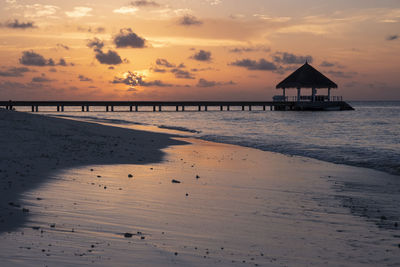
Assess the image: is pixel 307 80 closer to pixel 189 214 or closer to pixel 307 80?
pixel 307 80

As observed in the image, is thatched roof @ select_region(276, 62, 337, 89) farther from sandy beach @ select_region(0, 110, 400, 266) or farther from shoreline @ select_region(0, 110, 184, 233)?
sandy beach @ select_region(0, 110, 400, 266)

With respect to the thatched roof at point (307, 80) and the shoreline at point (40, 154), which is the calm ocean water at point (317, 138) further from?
the thatched roof at point (307, 80)

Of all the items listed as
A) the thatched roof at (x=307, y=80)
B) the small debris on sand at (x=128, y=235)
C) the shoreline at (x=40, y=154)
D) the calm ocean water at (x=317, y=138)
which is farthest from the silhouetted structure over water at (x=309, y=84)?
the small debris on sand at (x=128, y=235)

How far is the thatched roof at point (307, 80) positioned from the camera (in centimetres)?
7338

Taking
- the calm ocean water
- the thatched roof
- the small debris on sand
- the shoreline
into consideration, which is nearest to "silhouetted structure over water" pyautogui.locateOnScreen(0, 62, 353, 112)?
the thatched roof

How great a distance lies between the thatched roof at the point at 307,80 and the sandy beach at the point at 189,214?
62.6m

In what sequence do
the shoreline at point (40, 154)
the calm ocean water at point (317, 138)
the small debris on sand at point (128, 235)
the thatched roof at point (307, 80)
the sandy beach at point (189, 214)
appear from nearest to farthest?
the sandy beach at point (189, 214) → the small debris on sand at point (128, 235) → the shoreline at point (40, 154) → the calm ocean water at point (317, 138) → the thatched roof at point (307, 80)

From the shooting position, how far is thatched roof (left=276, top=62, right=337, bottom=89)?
241 feet

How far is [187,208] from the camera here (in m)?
6.99

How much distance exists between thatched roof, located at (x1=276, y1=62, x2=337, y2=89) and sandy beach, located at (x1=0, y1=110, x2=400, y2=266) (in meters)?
62.6

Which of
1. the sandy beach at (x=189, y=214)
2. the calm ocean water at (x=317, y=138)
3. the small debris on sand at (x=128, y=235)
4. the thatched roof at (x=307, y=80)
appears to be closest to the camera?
the sandy beach at (x=189, y=214)

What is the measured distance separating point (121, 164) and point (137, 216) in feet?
20.7

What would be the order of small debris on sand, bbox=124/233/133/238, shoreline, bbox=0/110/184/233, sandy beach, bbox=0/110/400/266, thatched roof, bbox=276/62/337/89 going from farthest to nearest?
thatched roof, bbox=276/62/337/89 → shoreline, bbox=0/110/184/233 → small debris on sand, bbox=124/233/133/238 → sandy beach, bbox=0/110/400/266

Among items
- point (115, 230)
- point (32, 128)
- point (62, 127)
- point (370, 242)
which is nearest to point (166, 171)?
point (115, 230)
